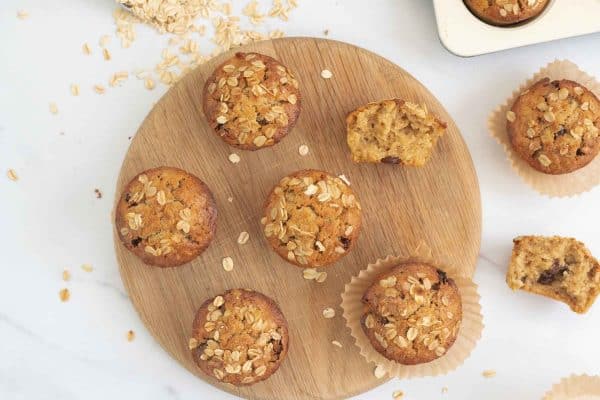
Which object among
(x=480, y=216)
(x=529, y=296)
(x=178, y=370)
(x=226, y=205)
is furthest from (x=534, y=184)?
(x=178, y=370)

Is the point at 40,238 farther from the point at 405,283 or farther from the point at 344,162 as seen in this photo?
the point at 405,283

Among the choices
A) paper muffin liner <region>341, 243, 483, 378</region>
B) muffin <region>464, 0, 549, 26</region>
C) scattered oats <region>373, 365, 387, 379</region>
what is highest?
muffin <region>464, 0, 549, 26</region>

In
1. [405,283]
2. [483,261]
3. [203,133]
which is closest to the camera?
[405,283]

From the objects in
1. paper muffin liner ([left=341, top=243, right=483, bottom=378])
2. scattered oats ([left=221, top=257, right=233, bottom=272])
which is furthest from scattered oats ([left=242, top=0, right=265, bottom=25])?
paper muffin liner ([left=341, top=243, right=483, bottom=378])

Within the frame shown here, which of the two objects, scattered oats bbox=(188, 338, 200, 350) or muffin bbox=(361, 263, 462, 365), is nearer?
muffin bbox=(361, 263, 462, 365)

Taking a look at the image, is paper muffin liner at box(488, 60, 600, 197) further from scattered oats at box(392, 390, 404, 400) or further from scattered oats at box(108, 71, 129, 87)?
scattered oats at box(108, 71, 129, 87)

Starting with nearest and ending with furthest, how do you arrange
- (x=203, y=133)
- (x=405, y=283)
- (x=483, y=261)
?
(x=405, y=283) → (x=203, y=133) → (x=483, y=261)

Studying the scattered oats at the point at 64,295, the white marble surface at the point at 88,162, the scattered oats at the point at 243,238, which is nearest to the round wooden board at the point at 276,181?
the scattered oats at the point at 243,238
